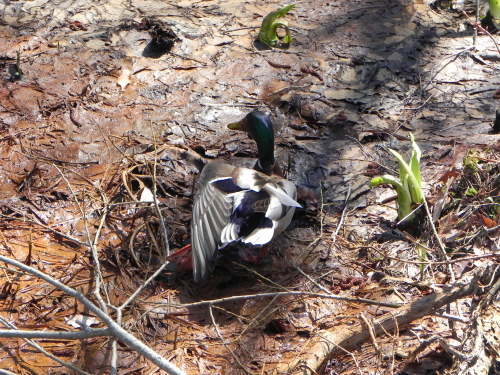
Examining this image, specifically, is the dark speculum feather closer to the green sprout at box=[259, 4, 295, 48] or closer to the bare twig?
the bare twig

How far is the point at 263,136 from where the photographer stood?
421 centimetres

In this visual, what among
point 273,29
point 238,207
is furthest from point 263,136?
point 273,29

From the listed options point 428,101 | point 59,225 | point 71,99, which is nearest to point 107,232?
point 59,225

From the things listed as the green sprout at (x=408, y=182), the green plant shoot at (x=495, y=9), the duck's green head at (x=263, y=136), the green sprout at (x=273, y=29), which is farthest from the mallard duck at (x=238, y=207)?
the green plant shoot at (x=495, y=9)

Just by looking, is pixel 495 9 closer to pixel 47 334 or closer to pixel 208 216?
pixel 208 216

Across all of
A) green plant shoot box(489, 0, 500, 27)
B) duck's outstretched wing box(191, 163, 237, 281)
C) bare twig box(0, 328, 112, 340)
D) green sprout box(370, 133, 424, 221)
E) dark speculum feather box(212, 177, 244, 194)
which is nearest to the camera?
bare twig box(0, 328, 112, 340)

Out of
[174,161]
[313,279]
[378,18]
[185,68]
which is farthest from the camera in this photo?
[378,18]

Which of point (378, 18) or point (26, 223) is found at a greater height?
point (378, 18)

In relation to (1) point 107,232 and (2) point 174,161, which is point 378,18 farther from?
(1) point 107,232

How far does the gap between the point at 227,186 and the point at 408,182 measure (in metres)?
1.00

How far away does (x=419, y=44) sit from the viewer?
5.52 metres

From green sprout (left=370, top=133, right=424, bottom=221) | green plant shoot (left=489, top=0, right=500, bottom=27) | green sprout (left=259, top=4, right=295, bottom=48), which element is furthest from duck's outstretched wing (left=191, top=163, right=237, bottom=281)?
green plant shoot (left=489, top=0, right=500, bottom=27)

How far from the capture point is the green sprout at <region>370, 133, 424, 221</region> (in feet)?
12.1

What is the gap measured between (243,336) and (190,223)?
34.3 inches
